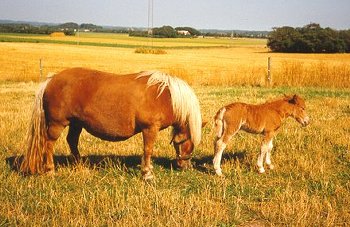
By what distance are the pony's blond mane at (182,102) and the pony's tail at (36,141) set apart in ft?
6.60

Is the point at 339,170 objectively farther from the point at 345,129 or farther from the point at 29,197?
the point at 29,197

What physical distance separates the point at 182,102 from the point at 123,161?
2341mm

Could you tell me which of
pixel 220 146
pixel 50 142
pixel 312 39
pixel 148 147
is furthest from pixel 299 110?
pixel 312 39

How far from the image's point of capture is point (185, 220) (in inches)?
207

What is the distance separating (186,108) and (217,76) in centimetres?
1975

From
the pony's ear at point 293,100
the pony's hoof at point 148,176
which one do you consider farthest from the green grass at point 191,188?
the pony's ear at point 293,100

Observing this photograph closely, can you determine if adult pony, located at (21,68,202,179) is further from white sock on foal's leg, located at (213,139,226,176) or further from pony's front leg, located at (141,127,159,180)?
white sock on foal's leg, located at (213,139,226,176)

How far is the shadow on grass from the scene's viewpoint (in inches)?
317

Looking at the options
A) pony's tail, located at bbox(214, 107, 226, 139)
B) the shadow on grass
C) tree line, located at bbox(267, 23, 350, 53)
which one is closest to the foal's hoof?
the shadow on grass

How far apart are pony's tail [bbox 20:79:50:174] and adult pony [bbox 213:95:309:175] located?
314 centimetres

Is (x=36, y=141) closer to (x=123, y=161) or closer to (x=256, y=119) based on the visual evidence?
(x=123, y=161)

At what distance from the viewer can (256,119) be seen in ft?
25.0

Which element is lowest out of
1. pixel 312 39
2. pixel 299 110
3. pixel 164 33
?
pixel 299 110

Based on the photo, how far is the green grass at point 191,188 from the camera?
18.1 ft
